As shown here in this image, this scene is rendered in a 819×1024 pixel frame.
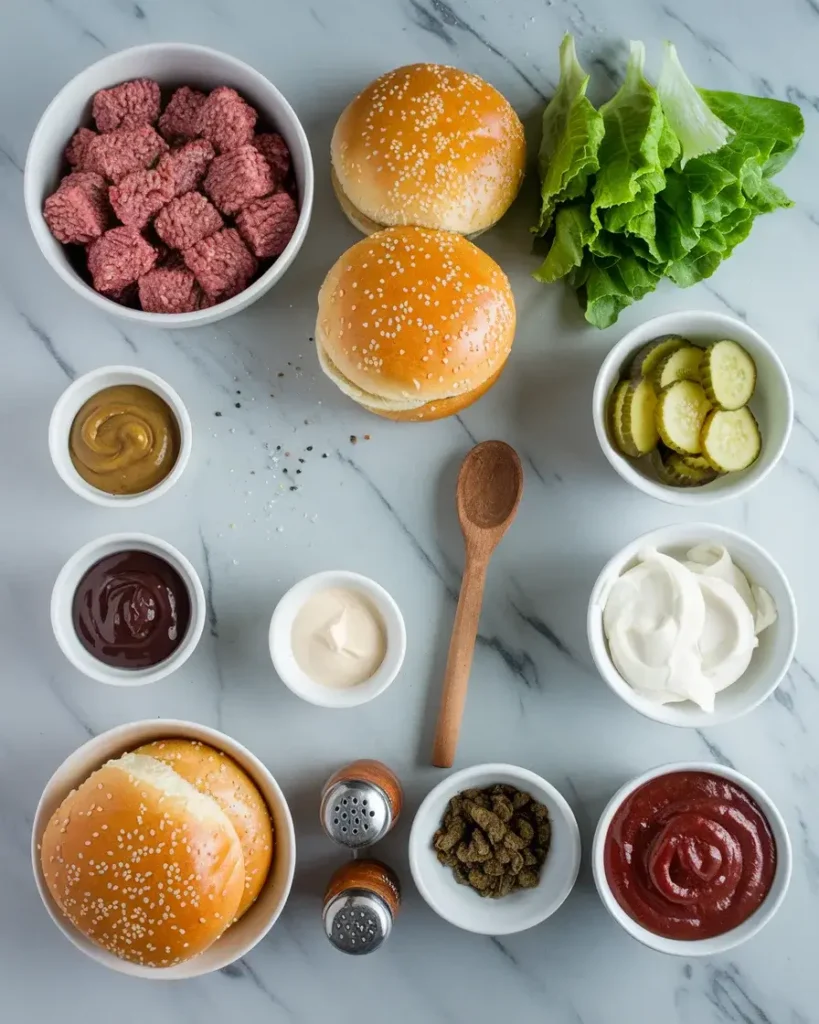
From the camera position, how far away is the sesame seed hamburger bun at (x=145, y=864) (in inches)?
62.3

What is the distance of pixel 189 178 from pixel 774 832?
5.38 ft

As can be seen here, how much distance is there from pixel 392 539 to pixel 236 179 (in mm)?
765

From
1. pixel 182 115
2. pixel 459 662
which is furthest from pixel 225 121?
pixel 459 662

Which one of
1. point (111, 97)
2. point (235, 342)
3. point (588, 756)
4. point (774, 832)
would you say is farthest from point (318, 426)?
point (774, 832)

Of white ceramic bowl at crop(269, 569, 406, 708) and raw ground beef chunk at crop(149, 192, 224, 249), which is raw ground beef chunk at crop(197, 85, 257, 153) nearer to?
raw ground beef chunk at crop(149, 192, 224, 249)

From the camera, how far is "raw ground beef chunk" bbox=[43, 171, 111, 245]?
1.75m

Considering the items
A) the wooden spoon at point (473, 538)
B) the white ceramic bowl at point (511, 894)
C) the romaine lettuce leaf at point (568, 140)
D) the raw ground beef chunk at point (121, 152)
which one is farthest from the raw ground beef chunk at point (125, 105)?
the white ceramic bowl at point (511, 894)

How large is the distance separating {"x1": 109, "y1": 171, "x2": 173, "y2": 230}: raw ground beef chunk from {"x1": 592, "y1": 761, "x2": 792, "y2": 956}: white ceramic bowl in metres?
1.39

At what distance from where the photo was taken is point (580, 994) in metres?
1.95

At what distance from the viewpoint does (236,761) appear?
175 centimetres

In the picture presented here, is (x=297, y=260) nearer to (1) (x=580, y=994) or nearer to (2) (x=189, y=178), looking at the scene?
(2) (x=189, y=178)

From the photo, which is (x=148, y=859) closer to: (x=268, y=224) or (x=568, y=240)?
(x=268, y=224)

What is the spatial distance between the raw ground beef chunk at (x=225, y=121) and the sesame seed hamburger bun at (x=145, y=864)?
1.16 metres

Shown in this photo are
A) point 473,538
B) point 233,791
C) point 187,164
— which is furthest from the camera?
point 473,538
